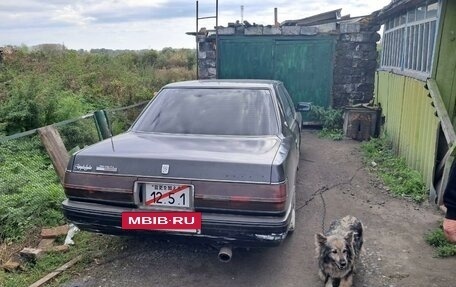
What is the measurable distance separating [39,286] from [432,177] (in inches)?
187

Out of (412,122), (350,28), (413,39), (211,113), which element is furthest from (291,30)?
(211,113)

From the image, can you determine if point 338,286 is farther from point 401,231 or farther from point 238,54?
point 238,54

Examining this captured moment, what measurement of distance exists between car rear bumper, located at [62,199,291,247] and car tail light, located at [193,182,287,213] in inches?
3.0

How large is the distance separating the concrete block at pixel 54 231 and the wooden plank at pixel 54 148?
2.22 feet

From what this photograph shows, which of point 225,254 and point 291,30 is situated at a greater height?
point 291,30

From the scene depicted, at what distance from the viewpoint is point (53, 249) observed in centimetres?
392

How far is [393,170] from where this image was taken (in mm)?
6648

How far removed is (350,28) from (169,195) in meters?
8.91

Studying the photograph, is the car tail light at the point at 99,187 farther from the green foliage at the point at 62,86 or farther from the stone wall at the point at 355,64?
the stone wall at the point at 355,64

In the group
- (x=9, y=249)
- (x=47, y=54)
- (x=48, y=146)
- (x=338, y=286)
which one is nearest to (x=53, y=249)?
(x=9, y=249)

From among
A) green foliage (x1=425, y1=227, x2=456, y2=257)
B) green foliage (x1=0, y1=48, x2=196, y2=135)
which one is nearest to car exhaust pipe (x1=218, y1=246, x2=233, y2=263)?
green foliage (x1=425, y1=227, x2=456, y2=257)

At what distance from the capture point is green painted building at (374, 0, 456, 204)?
5.11 metres

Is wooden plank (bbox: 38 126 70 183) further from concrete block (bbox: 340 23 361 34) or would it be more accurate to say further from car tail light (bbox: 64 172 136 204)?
concrete block (bbox: 340 23 361 34)

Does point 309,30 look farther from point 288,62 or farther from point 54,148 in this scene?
point 54,148
